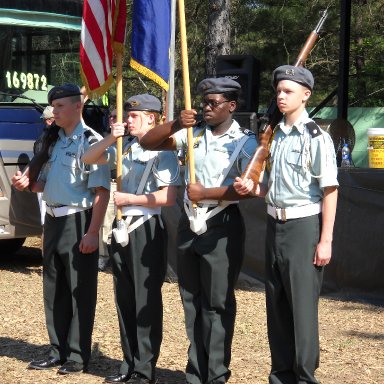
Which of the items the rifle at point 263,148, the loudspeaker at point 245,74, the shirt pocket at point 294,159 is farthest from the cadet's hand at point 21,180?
the loudspeaker at point 245,74

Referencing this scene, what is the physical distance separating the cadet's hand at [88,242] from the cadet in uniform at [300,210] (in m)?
1.33

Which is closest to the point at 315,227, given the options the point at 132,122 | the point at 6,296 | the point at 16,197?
the point at 132,122

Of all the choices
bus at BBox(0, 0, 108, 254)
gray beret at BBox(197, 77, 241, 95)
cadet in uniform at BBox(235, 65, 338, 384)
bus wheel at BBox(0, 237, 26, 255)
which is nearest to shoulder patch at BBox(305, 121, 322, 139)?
cadet in uniform at BBox(235, 65, 338, 384)

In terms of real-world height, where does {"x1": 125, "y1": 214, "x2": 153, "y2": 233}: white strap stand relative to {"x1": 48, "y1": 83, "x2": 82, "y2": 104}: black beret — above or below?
below

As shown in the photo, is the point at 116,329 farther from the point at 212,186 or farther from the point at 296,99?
the point at 296,99

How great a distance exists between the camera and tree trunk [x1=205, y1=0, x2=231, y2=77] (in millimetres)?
17141

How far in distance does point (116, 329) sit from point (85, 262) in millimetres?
1642

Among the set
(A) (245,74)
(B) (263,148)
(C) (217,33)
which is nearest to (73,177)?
(B) (263,148)

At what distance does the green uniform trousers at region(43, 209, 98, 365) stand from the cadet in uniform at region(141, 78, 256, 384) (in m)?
0.89

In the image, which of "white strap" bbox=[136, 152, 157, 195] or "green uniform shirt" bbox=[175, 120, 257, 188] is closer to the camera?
"green uniform shirt" bbox=[175, 120, 257, 188]

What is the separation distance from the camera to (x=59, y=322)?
631 centimetres

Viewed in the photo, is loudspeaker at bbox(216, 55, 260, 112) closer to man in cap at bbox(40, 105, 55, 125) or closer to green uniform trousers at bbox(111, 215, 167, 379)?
man in cap at bbox(40, 105, 55, 125)

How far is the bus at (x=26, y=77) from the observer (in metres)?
10.5

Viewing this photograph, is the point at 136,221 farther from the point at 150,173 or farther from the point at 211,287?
the point at 211,287
